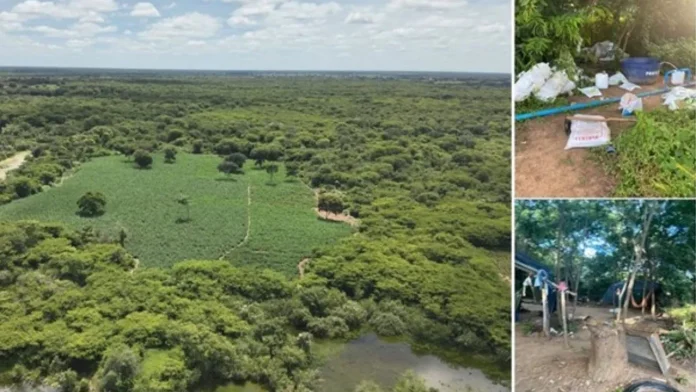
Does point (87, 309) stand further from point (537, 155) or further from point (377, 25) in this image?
point (537, 155)

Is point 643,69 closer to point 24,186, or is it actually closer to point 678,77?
point 678,77

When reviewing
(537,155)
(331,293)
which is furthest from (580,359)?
(331,293)

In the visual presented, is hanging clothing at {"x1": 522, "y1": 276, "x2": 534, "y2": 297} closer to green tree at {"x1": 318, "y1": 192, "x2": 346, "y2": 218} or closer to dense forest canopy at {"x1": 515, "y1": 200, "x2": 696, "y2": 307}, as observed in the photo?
dense forest canopy at {"x1": 515, "y1": 200, "x2": 696, "y2": 307}

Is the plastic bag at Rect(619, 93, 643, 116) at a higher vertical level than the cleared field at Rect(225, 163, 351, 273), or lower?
higher

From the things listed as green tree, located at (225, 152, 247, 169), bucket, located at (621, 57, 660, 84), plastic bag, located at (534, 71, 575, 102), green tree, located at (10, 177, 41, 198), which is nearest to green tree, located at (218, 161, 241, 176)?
green tree, located at (225, 152, 247, 169)

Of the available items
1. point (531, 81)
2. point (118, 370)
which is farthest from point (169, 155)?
point (531, 81)
